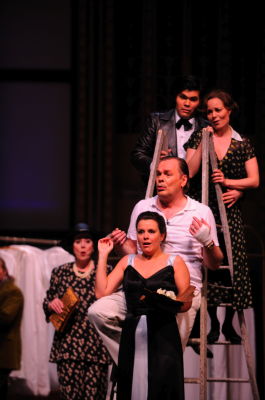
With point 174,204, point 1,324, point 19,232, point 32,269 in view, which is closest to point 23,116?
point 19,232

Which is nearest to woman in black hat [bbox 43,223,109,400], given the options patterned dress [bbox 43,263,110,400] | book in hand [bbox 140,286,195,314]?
patterned dress [bbox 43,263,110,400]

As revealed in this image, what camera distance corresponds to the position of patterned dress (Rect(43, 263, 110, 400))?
5.48m

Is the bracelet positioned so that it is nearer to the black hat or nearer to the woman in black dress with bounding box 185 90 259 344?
the woman in black dress with bounding box 185 90 259 344

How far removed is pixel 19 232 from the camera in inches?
351

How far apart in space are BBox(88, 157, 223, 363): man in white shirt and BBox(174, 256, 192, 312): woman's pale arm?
0.18m

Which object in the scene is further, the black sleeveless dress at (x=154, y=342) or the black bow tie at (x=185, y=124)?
the black bow tie at (x=185, y=124)

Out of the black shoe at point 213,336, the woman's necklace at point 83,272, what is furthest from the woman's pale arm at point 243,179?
the woman's necklace at point 83,272

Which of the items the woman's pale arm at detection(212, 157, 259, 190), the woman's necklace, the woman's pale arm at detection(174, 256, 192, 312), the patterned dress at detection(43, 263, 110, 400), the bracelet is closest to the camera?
the woman's pale arm at detection(174, 256, 192, 312)

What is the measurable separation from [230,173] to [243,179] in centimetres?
13

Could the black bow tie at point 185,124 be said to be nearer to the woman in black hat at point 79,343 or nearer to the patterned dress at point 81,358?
the woman in black hat at point 79,343

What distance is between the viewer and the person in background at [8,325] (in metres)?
6.14

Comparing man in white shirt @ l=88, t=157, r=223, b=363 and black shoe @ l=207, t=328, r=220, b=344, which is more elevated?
man in white shirt @ l=88, t=157, r=223, b=363

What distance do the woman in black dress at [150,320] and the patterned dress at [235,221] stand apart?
0.79 meters

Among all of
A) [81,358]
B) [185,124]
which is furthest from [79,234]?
[185,124]
